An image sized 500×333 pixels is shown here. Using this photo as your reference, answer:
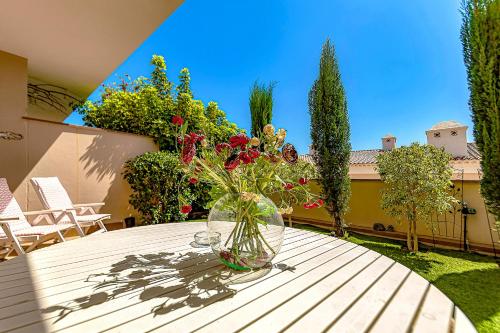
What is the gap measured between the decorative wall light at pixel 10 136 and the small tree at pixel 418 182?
7305 millimetres

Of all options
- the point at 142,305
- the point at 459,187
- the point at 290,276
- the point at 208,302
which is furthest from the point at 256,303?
the point at 459,187

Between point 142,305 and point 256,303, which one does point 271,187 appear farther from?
point 142,305

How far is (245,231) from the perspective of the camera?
47.4 inches

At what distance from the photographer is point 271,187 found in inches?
54.4

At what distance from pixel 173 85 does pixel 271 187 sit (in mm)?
9119

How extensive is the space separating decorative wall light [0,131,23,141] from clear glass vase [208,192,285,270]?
5251mm

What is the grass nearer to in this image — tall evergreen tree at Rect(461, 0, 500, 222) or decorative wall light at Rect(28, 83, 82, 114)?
tall evergreen tree at Rect(461, 0, 500, 222)

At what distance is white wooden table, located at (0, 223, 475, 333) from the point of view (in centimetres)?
78

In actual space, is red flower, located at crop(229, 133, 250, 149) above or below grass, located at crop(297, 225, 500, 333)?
above

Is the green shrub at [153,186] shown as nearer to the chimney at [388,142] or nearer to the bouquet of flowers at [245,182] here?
the bouquet of flowers at [245,182]

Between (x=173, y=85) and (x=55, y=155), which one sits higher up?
(x=173, y=85)

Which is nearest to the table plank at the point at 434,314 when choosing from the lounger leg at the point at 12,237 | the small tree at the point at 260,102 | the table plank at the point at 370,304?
the table plank at the point at 370,304

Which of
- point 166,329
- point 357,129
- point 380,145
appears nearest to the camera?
point 166,329

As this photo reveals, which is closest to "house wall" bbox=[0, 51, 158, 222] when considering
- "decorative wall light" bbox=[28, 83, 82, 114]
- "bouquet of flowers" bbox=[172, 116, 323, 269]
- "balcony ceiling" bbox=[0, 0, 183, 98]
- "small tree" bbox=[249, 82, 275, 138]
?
"balcony ceiling" bbox=[0, 0, 183, 98]
